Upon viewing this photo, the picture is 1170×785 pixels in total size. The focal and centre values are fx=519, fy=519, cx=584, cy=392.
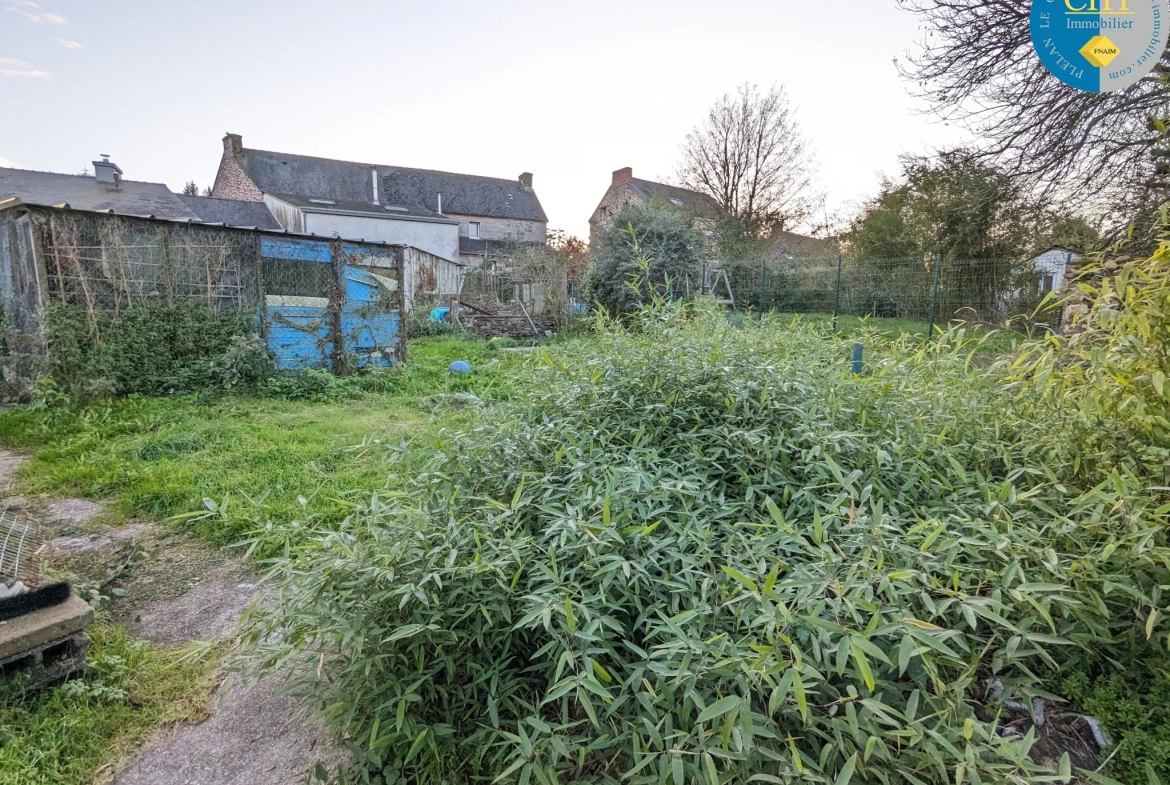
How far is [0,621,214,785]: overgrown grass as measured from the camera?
1.52 meters

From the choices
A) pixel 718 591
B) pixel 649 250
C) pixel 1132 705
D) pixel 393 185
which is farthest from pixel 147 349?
pixel 393 185

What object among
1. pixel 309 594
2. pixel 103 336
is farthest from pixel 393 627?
pixel 103 336

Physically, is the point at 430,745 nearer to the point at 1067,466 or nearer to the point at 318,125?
the point at 1067,466

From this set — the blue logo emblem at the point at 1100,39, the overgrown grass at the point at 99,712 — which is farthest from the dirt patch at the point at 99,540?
the blue logo emblem at the point at 1100,39

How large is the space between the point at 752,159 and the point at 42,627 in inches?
841

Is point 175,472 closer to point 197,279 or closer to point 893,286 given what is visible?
point 197,279

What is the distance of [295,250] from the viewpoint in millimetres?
7082

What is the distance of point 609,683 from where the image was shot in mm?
1201

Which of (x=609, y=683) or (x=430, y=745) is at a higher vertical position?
(x=609, y=683)

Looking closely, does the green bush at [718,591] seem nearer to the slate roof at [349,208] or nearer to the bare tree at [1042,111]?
the bare tree at [1042,111]

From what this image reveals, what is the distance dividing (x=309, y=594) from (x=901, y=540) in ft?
4.59

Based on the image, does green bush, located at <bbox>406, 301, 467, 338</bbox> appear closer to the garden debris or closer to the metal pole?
the metal pole

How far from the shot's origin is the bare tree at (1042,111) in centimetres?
582

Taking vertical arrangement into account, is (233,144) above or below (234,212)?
above
